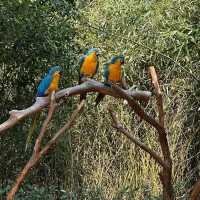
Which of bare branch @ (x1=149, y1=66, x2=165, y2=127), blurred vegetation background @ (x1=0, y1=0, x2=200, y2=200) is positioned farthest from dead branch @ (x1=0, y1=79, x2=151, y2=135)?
blurred vegetation background @ (x1=0, y1=0, x2=200, y2=200)

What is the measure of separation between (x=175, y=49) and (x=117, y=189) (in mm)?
1051

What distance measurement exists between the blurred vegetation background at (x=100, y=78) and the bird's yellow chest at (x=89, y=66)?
84 cm

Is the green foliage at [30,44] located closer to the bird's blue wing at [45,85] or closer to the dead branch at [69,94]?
the bird's blue wing at [45,85]

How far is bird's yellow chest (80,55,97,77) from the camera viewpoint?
2.53m

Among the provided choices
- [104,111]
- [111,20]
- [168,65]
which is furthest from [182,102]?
[111,20]

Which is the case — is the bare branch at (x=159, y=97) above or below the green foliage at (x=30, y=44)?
below

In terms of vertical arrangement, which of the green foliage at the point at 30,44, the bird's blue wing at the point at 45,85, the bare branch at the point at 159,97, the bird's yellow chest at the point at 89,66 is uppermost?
the green foliage at the point at 30,44

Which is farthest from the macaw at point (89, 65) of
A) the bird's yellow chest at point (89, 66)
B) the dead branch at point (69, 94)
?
the dead branch at point (69, 94)

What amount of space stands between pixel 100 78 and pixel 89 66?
1.45 metres

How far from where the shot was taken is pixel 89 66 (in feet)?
8.34

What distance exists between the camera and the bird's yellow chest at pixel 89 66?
2533mm

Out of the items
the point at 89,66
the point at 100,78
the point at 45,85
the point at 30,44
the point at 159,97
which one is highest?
the point at 30,44

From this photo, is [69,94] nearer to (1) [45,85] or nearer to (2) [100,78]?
(1) [45,85]

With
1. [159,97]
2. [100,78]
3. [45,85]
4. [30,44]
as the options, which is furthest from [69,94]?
[100,78]
